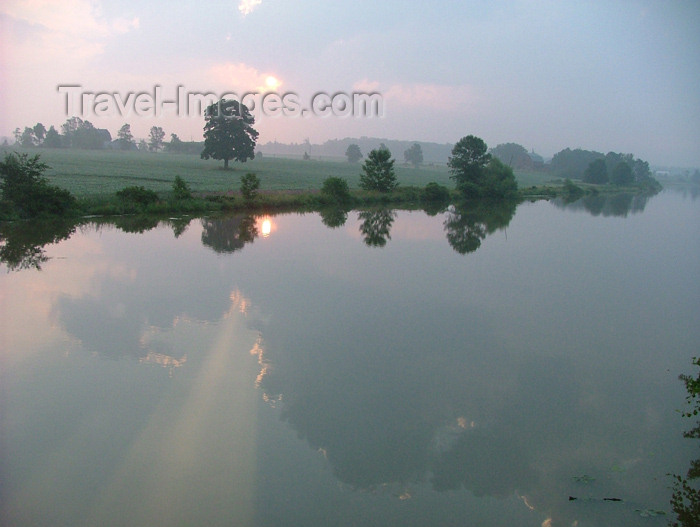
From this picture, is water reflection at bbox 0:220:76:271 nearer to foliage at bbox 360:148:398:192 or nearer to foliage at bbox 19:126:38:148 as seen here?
foliage at bbox 360:148:398:192

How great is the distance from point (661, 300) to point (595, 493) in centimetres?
1048

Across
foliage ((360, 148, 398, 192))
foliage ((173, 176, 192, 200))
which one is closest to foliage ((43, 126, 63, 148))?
foliage ((360, 148, 398, 192))

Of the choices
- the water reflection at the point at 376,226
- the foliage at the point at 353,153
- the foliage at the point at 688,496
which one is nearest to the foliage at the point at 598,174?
the foliage at the point at 353,153

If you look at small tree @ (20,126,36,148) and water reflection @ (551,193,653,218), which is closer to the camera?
water reflection @ (551,193,653,218)

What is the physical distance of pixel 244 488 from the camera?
5.16 metres

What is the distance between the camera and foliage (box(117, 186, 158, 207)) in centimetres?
2648

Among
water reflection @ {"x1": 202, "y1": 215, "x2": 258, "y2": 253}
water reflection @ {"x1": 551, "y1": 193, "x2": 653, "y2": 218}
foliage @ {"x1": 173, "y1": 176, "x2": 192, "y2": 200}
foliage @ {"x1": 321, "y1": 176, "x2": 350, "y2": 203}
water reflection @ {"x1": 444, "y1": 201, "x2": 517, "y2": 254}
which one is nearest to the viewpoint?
water reflection @ {"x1": 202, "y1": 215, "x2": 258, "y2": 253}

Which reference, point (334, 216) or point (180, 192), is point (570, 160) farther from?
point (180, 192)

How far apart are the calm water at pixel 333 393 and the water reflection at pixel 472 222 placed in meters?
6.40

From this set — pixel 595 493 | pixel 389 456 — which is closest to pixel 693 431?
pixel 595 493

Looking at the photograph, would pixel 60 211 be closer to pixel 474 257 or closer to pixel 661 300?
pixel 474 257

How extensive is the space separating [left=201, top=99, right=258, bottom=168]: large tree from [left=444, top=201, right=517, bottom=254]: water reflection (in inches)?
1112

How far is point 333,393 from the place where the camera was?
737cm

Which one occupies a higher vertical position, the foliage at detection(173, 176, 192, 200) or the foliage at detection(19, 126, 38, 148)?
the foliage at detection(19, 126, 38, 148)
